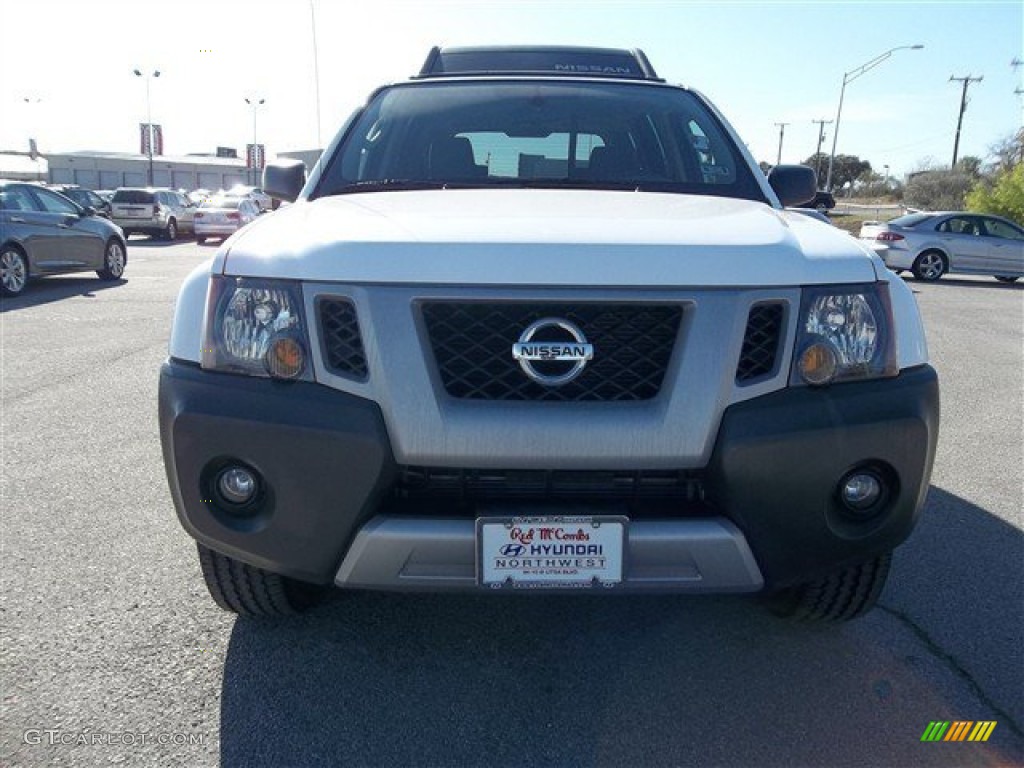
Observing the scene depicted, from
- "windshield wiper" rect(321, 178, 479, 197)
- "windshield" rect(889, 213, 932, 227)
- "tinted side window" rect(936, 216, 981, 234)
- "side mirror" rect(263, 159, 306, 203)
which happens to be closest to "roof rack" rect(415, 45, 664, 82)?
"side mirror" rect(263, 159, 306, 203)

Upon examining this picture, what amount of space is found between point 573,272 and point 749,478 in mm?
668

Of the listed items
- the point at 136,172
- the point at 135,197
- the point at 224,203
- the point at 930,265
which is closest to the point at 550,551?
the point at 930,265

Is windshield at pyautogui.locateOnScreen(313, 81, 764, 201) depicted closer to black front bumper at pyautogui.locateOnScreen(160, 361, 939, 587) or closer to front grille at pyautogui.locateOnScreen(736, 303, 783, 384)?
front grille at pyautogui.locateOnScreen(736, 303, 783, 384)

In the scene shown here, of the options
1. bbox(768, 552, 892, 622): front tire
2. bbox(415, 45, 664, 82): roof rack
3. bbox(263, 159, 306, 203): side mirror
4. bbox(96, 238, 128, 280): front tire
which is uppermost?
bbox(415, 45, 664, 82): roof rack

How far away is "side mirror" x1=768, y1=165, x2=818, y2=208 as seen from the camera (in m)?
3.42

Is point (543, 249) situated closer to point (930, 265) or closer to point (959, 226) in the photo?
point (930, 265)

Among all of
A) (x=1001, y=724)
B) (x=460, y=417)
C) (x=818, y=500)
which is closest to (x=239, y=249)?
(x=460, y=417)

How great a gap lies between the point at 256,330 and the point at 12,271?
10.9m

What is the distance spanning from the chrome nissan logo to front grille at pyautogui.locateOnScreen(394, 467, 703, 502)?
251mm

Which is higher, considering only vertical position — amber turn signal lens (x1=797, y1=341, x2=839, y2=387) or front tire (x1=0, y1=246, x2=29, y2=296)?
amber turn signal lens (x1=797, y1=341, x2=839, y2=387)

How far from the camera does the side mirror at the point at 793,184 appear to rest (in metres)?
3.42

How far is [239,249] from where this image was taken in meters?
2.24

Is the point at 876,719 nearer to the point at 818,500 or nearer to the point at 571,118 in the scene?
the point at 818,500

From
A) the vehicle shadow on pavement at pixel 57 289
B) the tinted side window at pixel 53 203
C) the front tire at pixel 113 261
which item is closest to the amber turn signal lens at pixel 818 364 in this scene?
the vehicle shadow on pavement at pixel 57 289
